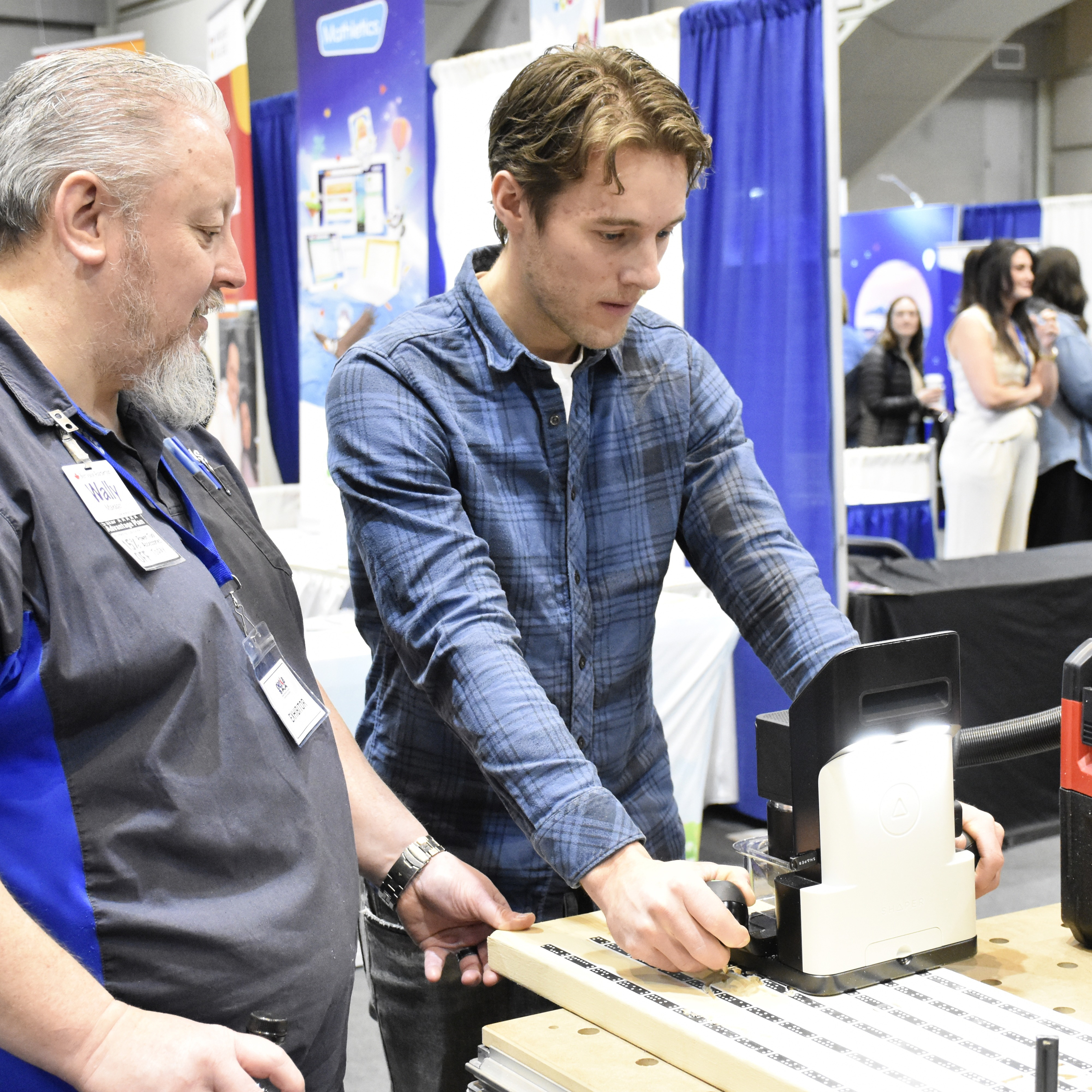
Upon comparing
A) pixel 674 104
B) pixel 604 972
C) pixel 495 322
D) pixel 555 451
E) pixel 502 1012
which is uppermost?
pixel 674 104

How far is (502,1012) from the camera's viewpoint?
1.37 m

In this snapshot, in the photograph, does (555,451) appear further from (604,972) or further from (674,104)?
(604,972)

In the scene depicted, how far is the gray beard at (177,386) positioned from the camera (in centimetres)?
115

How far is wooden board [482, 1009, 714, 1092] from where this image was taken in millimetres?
918

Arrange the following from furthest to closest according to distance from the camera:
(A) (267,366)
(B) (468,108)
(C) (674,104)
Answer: (A) (267,366)
(B) (468,108)
(C) (674,104)

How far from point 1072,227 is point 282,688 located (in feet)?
26.8

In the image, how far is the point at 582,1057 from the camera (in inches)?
37.9

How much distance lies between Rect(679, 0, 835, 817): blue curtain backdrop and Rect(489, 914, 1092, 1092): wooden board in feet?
8.10

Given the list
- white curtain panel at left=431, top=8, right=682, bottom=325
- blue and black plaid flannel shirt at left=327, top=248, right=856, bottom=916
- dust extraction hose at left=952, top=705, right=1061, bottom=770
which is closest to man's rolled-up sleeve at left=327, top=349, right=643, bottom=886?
blue and black plaid flannel shirt at left=327, top=248, right=856, bottom=916

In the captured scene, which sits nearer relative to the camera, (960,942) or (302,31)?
(960,942)

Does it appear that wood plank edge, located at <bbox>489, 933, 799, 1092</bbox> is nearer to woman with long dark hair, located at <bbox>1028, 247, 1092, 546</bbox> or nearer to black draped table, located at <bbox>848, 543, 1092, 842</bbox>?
black draped table, located at <bbox>848, 543, 1092, 842</bbox>

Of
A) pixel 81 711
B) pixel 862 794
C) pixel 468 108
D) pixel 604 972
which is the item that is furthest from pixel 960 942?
pixel 468 108

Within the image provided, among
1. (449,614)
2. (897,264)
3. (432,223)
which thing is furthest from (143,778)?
(897,264)

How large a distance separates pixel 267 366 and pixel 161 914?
19.4 ft
